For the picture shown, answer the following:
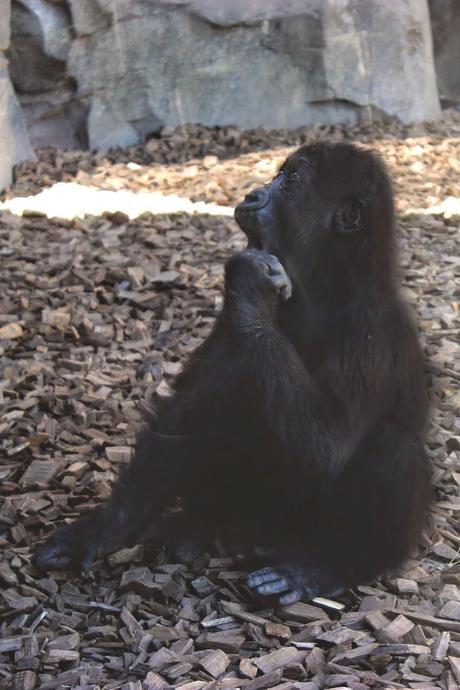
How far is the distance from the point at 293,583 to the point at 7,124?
598cm

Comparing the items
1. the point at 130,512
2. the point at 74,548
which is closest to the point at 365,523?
the point at 130,512

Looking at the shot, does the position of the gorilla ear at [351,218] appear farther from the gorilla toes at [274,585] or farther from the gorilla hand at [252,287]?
the gorilla toes at [274,585]

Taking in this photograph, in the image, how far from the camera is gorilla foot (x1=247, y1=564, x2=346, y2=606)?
129 inches

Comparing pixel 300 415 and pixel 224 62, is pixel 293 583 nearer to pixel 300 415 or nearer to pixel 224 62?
pixel 300 415

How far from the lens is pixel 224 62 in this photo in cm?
1027

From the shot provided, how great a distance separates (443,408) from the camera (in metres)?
4.71

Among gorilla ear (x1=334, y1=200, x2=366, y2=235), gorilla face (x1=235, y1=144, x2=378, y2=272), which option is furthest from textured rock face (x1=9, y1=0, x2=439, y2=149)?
→ gorilla ear (x1=334, y1=200, x2=366, y2=235)

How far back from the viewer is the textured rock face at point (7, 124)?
7.97 metres

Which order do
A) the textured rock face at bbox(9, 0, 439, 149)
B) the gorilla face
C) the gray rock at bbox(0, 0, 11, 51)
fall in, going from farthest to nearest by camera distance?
the textured rock face at bbox(9, 0, 439, 149) → the gray rock at bbox(0, 0, 11, 51) → the gorilla face

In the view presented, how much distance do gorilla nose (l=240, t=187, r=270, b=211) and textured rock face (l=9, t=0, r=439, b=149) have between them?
249 inches

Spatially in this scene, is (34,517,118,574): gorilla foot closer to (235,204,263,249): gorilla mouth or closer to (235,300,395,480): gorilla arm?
(235,300,395,480): gorilla arm

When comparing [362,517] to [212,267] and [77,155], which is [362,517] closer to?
[212,267]

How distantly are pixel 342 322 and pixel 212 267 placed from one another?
3.06 meters

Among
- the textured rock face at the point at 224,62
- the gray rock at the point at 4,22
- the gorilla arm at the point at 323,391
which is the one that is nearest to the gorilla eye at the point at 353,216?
the gorilla arm at the point at 323,391
